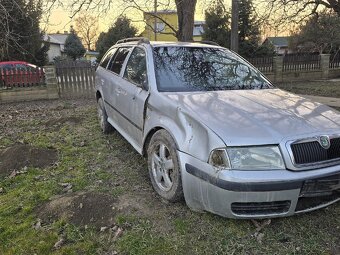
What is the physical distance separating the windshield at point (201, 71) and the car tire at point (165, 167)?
2.11 ft

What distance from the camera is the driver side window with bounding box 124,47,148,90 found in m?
4.46

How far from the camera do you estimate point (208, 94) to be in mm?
3980

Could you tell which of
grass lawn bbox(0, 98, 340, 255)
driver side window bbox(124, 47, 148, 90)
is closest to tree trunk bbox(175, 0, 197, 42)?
driver side window bbox(124, 47, 148, 90)

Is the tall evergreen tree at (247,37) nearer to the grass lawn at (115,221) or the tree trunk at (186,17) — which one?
the tree trunk at (186,17)

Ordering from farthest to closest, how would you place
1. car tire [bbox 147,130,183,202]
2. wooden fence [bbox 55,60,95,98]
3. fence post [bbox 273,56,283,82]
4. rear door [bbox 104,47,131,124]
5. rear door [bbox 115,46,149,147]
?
fence post [bbox 273,56,283,82] → wooden fence [bbox 55,60,95,98] → rear door [bbox 104,47,131,124] → rear door [bbox 115,46,149,147] → car tire [bbox 147,130,183,202]

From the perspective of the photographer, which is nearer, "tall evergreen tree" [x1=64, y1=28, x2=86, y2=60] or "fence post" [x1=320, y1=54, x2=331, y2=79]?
"fence post" [x1=320, y1=54, x2=331, y2=79]

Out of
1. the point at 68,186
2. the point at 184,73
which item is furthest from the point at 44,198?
the point at 184,73

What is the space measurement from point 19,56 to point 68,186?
71.9ft

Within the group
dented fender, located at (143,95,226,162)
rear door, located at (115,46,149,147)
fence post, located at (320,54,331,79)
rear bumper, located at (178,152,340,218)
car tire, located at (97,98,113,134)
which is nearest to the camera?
rear bumper, located at (178,152,340,218)

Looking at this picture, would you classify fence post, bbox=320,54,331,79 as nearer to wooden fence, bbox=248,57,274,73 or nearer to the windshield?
wooden fence, bbox=248,57,274,73

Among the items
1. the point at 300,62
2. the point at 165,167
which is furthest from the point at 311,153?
the point at 300,62

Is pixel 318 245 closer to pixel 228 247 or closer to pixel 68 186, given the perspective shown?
pixel 228 247

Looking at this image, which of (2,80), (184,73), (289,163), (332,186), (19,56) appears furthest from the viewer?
(19,56)

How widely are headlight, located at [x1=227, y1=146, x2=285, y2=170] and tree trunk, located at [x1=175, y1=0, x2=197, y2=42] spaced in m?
9.02
